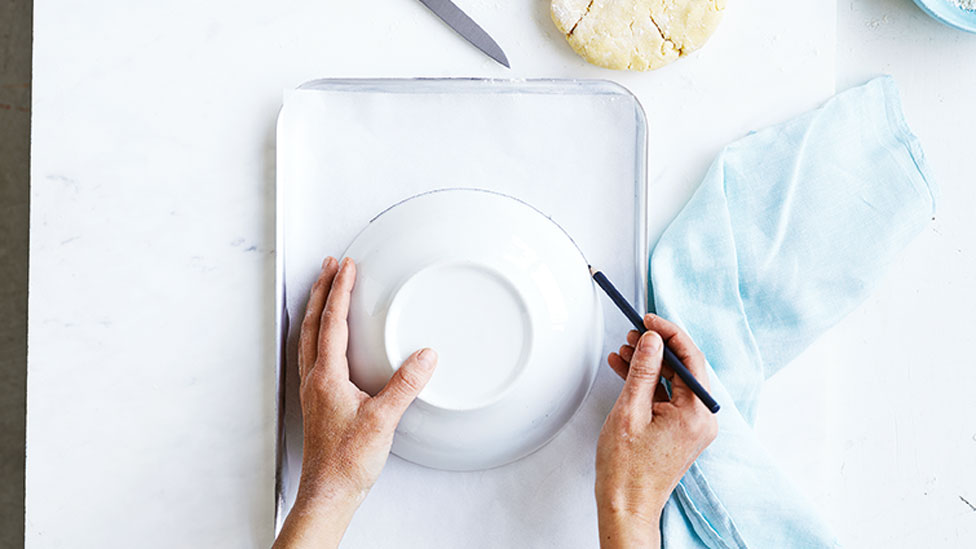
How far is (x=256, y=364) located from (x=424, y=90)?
25 cm

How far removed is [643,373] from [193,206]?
0.36 meters

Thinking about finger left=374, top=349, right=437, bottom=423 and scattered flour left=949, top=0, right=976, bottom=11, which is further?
scattered flour left=949, top=0, right=976, bottom=11

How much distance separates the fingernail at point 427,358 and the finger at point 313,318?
0.09 metres

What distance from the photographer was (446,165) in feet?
1.83

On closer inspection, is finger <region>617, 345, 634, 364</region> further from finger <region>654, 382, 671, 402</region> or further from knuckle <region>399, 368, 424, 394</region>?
knuckle <region>399, 368, 424, 394</region>

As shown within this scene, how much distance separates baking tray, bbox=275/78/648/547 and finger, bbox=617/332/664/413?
5 centimetres

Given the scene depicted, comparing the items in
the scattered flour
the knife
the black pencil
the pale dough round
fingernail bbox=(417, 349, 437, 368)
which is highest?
the scattered flour

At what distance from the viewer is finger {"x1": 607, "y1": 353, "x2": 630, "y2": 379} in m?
0.54

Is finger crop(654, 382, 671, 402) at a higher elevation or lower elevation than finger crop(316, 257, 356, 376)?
lower

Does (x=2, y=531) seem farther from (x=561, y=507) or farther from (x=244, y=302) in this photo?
(x=561, y=507)

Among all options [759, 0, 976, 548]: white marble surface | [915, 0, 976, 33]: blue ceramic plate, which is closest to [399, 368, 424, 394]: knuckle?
[759, 0, 976, 548]: white marble surface

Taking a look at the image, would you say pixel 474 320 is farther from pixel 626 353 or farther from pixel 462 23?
pixel 462 23

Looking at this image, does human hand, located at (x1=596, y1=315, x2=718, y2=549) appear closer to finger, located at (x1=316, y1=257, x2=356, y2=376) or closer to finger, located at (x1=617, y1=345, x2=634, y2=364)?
finger, located at (x1=617, y1=345, x2=634, y2=364)

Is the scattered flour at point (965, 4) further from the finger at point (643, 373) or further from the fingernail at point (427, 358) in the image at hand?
the fingernail at point (427, 358)
